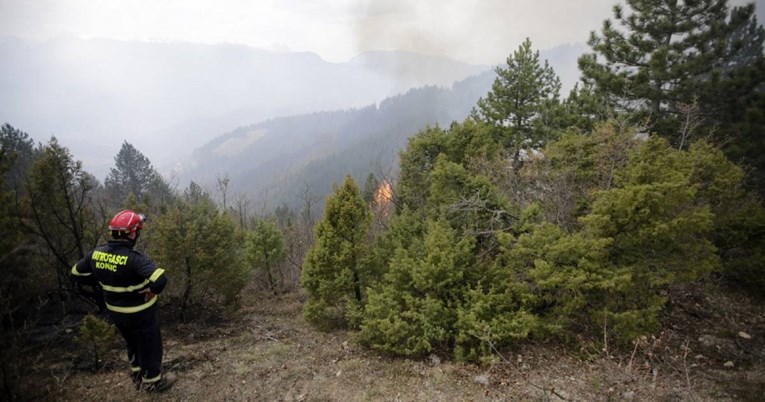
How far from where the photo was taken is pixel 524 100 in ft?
56.4

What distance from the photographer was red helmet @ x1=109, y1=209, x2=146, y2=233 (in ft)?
17.5

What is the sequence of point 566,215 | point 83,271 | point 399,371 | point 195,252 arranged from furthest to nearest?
1. point 195,252
2. point 566,215
3. point 399,371
4. point 83,271

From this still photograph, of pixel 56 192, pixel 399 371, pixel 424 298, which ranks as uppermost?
pixel 56 192

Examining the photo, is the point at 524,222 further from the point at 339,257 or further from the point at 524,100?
the point at 524,100

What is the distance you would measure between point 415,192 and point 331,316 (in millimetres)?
5583

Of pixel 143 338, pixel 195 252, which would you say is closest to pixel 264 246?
pixel 195 252

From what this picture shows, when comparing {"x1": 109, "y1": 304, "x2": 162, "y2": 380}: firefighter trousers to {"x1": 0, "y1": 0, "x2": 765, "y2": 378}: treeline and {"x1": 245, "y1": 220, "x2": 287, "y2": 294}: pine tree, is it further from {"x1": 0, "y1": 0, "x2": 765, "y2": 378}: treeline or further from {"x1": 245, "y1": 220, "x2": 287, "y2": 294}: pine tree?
{"x1": 245, "y1": 220, "x2": 287, "y2": 294}: pine tree

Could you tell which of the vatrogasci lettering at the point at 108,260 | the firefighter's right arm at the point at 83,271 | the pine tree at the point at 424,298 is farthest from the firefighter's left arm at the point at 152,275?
the pine tree at the point at 424,298

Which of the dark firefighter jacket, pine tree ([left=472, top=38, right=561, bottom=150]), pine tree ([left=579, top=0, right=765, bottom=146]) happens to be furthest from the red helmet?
pine tree ([left=579, top=0, right=765, bottom=146])

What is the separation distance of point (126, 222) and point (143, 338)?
1.88 metres

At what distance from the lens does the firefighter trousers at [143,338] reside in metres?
5.39

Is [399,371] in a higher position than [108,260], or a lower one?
lower

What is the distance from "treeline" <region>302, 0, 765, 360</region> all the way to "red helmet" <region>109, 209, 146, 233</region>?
19.1 feet

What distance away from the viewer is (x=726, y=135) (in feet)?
50.3
